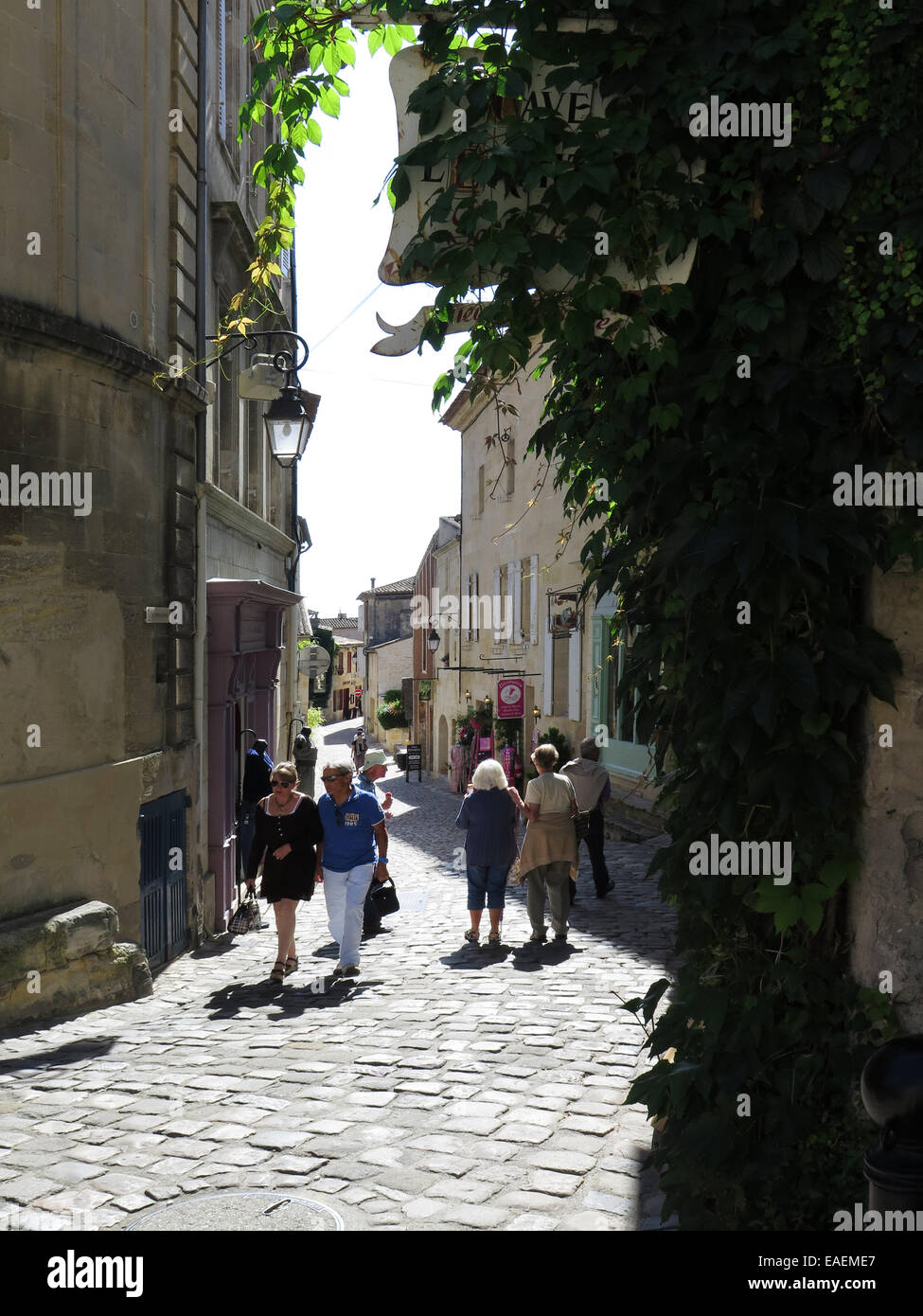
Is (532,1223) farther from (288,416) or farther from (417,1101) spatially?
(288,416)

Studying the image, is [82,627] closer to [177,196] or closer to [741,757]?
[177,196]

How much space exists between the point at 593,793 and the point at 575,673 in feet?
27.5

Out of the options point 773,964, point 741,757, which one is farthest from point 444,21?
point 773,964

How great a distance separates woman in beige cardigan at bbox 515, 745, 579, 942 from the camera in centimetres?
922

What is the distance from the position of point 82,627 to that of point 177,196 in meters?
4.32

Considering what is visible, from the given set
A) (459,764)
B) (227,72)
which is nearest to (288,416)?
(227,72)

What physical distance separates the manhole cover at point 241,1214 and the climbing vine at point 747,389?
3.81ft

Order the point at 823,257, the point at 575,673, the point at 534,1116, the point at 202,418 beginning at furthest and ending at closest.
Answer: the point at 575,673, the point at 202,418, the point at 534,1116, the point at 823,257

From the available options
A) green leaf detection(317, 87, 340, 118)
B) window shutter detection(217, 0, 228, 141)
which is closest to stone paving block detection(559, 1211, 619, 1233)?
green leaf detection(317, 87, 340, 118)

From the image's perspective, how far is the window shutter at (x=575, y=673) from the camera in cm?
1945

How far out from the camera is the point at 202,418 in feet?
36.2

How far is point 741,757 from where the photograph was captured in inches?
130

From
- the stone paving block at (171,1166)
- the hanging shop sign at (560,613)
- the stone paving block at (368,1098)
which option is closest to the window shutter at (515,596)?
the hanging shop sign at (560,613)

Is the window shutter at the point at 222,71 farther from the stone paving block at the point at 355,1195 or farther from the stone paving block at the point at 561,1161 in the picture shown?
the stone paving block at the point at 355,1195
